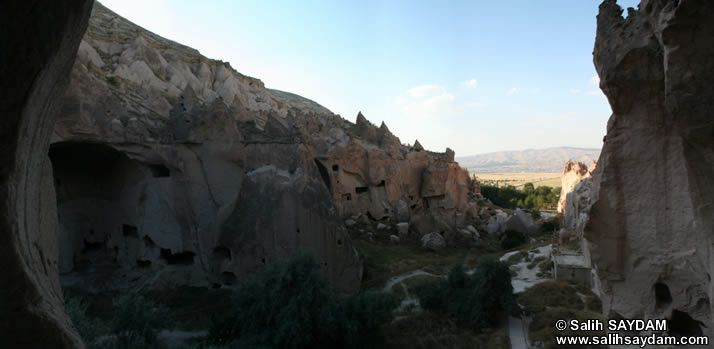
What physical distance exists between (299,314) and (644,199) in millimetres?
7287

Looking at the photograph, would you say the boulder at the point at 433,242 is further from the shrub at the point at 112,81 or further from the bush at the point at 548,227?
the shrub at the point at 112,81

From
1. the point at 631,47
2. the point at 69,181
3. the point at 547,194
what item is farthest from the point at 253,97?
the point at 631,47

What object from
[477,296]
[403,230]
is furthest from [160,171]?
[403,230]

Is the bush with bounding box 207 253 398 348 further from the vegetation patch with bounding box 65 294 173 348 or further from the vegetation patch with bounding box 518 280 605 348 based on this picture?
the vegetation patch with bounding box 518 280 605 348

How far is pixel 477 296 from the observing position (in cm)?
1080

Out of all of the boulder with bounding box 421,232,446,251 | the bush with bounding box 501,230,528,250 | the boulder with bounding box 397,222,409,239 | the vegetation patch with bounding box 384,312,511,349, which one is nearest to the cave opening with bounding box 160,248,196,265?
the vegetation patch with bounding box 384,312,511,349

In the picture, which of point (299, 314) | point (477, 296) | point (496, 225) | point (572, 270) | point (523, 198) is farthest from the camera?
point (523, 198)

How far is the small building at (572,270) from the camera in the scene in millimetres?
13008

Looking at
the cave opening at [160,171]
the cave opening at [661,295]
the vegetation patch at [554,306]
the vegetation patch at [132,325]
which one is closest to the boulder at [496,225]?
the vegetation patch at [554,306]

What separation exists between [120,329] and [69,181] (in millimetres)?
10389

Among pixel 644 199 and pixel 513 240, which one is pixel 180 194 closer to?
pixel 644 199

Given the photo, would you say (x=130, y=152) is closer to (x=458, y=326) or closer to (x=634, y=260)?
(x=458, y=326)

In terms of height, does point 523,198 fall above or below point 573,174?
below

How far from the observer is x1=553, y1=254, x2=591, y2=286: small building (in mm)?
13008
